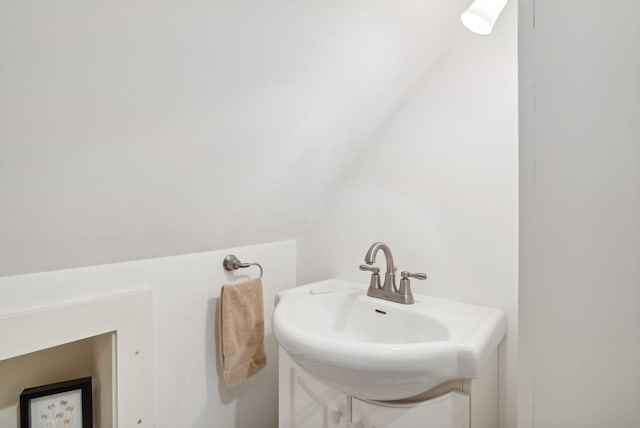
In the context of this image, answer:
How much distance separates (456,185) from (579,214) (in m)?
1.05

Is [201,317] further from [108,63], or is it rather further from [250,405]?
[108,63]

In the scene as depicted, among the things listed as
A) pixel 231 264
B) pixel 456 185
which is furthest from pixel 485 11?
pixel 231 264

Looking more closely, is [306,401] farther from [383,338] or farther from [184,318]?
[184,318]

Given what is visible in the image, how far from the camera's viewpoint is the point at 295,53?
95cm

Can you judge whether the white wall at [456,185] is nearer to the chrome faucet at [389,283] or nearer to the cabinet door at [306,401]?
the chrome faucet at [389,283]

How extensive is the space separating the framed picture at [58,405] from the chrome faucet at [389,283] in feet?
3.08

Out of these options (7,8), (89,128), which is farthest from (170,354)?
(7,8)

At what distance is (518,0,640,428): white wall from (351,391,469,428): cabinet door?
0.72 metres

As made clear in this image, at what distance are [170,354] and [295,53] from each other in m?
1.04

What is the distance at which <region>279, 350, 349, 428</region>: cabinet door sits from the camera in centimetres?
110

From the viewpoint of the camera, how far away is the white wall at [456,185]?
1.15 meters

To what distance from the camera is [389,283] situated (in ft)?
4.19

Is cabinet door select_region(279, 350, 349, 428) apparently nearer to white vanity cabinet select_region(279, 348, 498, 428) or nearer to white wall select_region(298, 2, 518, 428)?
white vanity cabinet select_region(279, 348, 498, 428)

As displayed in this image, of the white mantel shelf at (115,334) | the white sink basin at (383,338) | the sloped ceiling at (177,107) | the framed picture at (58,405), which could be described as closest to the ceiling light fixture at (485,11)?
the sloped ceiling at (177,107)
